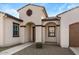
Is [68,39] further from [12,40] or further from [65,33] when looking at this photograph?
[12,40]

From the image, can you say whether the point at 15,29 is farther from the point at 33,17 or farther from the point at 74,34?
the point at 74,34

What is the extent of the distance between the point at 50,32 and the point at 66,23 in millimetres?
2265

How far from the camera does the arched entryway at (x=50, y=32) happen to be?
→ 1630 cm

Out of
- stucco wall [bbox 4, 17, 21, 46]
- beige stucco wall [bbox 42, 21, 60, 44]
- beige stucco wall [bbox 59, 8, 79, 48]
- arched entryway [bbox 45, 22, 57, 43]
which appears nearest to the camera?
beige stucco wall [bbox 59, 8, 79, 48]

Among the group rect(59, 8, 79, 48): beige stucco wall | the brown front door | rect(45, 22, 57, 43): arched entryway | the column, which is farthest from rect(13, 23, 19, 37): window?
the brown front door

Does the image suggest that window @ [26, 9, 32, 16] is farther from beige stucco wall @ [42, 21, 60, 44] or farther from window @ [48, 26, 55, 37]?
window @ [48, 26, 55, 37]

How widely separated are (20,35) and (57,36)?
12.7 feet

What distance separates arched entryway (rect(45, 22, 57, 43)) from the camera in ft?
53.5

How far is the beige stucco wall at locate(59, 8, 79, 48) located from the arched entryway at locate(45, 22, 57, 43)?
1.37 meters

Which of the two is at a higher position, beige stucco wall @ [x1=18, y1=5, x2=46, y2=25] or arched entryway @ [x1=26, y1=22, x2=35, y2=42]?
beige stucco wall @ [x1=18, y1=5, x2=46, y2=25]

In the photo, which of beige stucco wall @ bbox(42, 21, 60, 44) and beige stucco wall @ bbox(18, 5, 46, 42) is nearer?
beige stucco wall @ bbox(42, 21, 60, 44)

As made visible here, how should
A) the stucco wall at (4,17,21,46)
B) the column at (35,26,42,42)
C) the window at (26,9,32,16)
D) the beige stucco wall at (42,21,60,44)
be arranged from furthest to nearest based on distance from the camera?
the window at (26,9,32,16) → the column at (35,26,42,42) → the beige stucco wall at (42,21,60,44) → the stucco wall at (4,17,21,46)
